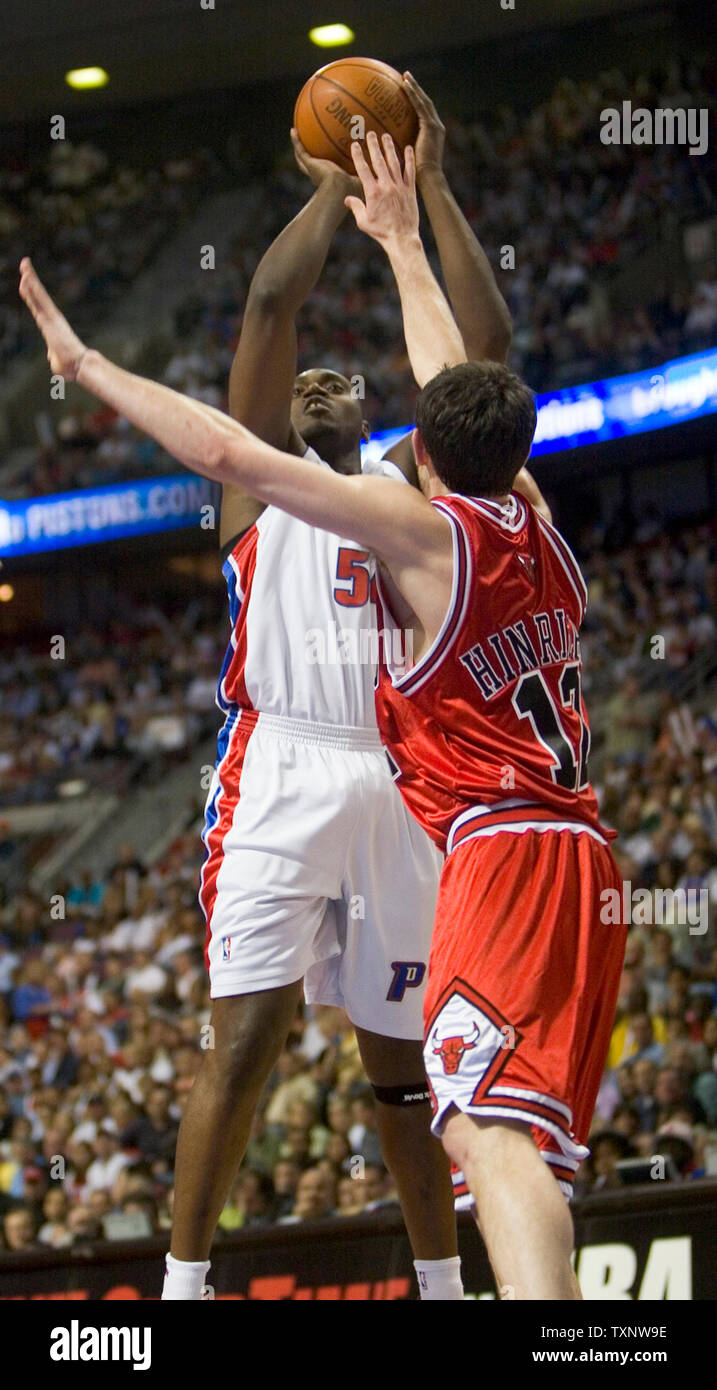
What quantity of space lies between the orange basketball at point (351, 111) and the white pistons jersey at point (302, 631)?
100 centimetres

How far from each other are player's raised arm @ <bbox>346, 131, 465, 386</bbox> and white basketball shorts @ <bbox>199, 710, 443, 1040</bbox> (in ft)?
3.28

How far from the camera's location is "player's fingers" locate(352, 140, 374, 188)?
4234 millimetres

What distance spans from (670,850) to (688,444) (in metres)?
6.59

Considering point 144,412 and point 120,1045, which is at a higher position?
point 144,412

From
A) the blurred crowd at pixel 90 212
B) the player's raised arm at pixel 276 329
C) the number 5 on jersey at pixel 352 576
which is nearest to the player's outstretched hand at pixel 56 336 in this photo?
the player's raised arm at pixel 276 329

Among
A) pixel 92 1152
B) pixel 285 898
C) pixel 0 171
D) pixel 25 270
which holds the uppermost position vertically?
pixel 0 171

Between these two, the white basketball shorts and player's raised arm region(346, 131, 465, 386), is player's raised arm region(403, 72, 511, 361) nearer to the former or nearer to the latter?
player's raised arm region(346, 131, 465, 386)

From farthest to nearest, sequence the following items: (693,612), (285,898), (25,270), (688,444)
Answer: (688,444) < (693,612) < (285,898) < (25,270)

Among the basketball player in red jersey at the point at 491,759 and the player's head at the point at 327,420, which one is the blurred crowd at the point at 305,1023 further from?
the basketball player in red jersey at the point at 491,759

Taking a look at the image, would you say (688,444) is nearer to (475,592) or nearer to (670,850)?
(670,850)

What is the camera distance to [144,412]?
312 centimetres
